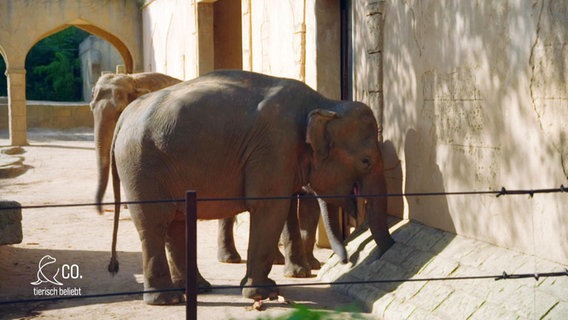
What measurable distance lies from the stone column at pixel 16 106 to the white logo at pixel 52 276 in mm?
16007

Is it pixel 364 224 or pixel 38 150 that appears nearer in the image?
pixel 364 224

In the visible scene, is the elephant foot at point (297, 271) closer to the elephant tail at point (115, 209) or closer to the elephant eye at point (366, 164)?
the elephant eye at point (366, 164)

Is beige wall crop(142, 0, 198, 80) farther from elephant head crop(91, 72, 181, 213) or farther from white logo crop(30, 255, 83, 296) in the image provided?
white logo crop(30, 255, 83, 296)

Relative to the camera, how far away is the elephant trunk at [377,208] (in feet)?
23.7

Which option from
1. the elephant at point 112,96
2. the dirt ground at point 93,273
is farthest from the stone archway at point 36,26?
the elephant at point 112,96

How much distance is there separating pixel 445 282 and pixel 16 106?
64.7ft

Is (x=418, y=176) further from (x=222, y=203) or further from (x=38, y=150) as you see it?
(x=38, y=150)

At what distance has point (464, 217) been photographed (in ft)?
21.5

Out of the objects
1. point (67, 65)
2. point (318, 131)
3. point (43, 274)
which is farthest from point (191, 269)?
point (67, 65)

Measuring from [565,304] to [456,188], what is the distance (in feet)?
6.02

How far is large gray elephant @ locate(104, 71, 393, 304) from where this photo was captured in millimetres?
6938

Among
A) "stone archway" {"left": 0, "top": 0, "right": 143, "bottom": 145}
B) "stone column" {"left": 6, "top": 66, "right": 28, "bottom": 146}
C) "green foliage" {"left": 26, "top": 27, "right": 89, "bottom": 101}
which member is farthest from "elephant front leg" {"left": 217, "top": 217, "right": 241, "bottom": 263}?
"green foliage" {"left": 26, "top": 27, "right": 89, "bottom": 101}

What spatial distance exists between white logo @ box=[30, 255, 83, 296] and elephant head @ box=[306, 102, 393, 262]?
7.19 feet

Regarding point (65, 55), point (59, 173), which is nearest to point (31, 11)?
point (59, 173)
